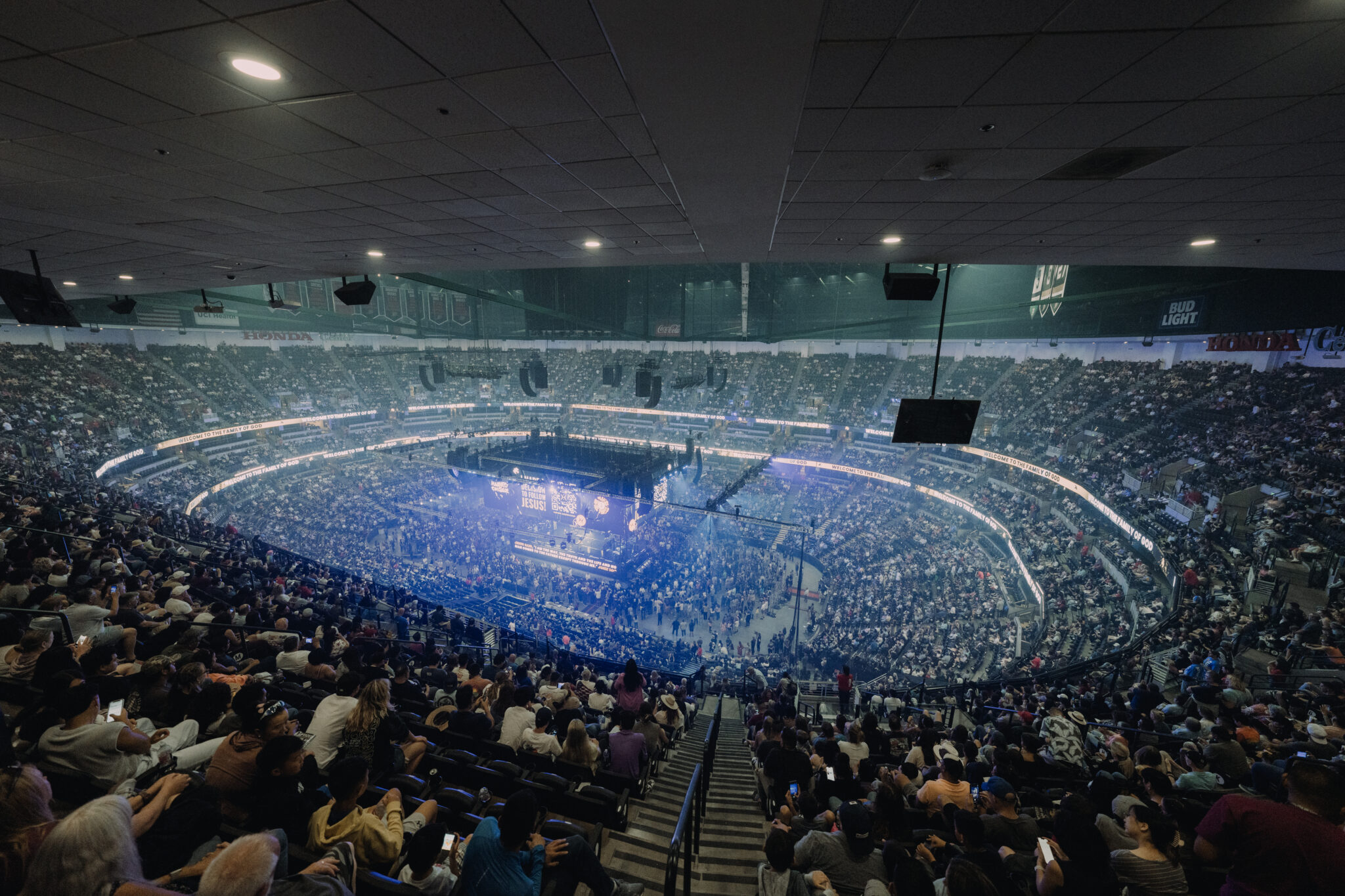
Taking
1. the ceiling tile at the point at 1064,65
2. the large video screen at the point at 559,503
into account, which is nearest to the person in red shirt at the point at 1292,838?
the ceiling tile at the point at 1064,65

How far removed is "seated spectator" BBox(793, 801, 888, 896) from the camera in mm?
2672

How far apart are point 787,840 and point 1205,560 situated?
13.4m

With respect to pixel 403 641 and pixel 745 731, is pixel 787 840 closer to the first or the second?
pixel 745 731

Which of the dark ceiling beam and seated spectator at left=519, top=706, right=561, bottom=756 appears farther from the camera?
the dark ceiling beam

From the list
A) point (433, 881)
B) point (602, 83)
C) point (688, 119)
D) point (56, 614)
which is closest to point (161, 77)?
point (602, 83)

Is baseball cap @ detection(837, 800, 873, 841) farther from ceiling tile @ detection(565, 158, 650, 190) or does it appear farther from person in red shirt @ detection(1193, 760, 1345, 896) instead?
ceiling tile @ detection(565, 158, 650, 190)

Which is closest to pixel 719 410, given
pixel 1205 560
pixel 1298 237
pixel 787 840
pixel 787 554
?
pixel 787 554

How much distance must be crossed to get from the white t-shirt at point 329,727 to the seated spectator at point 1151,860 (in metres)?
4.60

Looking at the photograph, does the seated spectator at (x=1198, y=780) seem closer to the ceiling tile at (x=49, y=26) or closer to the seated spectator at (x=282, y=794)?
the seated spectator at (x=282, y=794)

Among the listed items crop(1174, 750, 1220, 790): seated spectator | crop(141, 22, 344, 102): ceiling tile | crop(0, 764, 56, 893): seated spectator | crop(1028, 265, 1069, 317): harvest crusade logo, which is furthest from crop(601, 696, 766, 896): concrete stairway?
crop(1028, 265, 1069, 317): harvest crusade logo

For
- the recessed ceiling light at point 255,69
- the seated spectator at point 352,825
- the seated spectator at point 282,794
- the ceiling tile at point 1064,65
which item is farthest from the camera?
the seated spectator at point 282,794

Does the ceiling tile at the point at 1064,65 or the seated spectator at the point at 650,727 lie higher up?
the ceiling tile at the point at 1064,65

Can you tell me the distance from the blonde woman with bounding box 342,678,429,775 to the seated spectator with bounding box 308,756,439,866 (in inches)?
32.7

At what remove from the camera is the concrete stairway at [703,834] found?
129 inches
